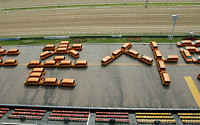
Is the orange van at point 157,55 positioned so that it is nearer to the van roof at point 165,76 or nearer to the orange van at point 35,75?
the van roof at point 165,76

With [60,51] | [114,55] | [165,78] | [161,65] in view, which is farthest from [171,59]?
[60,51]

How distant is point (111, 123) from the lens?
83.1ft

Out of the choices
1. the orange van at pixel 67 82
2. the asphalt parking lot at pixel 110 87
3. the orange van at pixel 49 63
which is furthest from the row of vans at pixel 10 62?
the orange van at pixel 67 82

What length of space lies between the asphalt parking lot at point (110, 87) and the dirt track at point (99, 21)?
61.8 feet

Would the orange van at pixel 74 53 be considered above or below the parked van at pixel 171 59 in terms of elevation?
above

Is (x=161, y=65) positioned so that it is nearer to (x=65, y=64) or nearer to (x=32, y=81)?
(x=65, y=64)

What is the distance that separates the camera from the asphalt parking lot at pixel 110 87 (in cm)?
2870

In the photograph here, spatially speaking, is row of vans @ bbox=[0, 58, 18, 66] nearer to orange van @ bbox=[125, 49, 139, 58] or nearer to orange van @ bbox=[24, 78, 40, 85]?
orange van @ bbox=[24, 78, 40, 85]

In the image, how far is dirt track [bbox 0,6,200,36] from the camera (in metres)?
55.6

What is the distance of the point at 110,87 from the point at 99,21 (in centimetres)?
3745

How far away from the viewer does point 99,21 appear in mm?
61688

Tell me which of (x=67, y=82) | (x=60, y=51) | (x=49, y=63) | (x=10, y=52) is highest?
(x=10, y=52)

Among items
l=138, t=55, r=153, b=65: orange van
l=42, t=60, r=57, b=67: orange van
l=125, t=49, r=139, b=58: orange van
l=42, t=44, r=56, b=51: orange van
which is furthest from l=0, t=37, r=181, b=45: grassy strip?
l=42, t=60, r=57, b=67: orange van

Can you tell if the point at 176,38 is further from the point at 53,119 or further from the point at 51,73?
the point at 53,119
